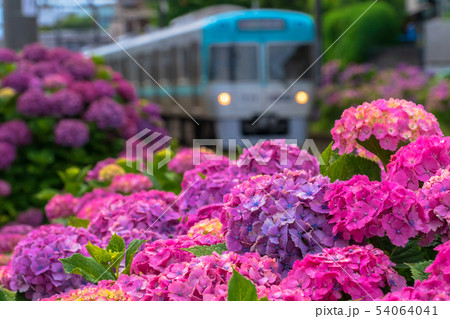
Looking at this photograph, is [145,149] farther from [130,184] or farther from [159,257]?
[159,257]

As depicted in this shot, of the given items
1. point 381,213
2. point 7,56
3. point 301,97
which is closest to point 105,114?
point 7,56

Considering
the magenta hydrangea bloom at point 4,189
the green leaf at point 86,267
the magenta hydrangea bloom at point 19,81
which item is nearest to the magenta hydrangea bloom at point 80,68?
the magenta hydrangea bloom at point 19,81

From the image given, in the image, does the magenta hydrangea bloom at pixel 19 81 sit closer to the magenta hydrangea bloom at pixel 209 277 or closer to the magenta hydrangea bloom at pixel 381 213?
the magenta hydrangea bloom at pixel 209 277

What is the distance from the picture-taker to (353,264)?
5.40 ft

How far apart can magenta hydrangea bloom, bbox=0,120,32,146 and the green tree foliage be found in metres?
22.2

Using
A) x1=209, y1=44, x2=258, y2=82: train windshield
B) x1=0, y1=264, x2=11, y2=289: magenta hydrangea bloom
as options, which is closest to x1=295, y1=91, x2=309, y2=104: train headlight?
x1=209, y1=44, x2=258, y2=82: train windshield

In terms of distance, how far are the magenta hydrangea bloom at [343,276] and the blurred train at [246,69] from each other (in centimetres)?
1314

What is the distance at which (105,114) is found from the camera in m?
5.86

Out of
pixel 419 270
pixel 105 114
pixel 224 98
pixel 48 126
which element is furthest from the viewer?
pixel 224 98

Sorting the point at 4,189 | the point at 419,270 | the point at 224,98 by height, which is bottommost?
the point at 224,98

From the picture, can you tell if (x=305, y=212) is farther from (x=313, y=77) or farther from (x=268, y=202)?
(x=313, y=77)

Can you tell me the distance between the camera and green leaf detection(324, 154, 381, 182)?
89.5 inches

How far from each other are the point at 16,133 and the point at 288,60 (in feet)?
34.5

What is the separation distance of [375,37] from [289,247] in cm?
2822
